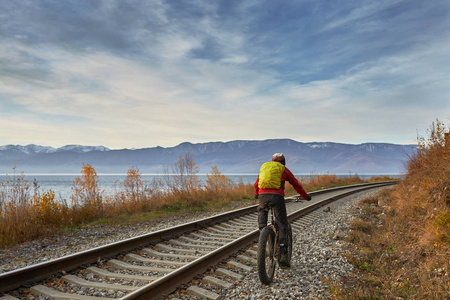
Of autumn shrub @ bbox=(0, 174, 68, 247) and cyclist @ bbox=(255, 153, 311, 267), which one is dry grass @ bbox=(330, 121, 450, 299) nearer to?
cyclist @ bbox=(255, 153, 311, 267)

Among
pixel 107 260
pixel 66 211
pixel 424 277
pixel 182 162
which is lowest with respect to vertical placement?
pixel 424 277

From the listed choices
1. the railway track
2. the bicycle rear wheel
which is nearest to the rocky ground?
the bicycle rear wheel

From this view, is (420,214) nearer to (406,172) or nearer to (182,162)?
(406,172)

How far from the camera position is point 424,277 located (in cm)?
505

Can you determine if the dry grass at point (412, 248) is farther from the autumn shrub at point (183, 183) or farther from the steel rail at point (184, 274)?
the autumn shrub at point (183, 183)

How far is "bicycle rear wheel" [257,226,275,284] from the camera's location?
4.82m

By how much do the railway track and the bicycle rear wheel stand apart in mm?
577

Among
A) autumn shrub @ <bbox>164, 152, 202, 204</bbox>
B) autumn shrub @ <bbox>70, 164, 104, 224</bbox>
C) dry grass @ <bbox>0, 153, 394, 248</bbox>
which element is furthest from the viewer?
autumn shrub @ <bbox>164, 152, 202, 204</bbox>

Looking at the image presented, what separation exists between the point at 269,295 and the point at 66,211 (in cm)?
760

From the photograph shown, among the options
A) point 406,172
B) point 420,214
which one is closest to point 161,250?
point 420,214

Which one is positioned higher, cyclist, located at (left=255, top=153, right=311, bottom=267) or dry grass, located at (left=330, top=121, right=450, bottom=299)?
cyclist, located at (left=255, top=153, right=311, bottom=267)

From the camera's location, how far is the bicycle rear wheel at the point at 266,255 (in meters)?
4.82

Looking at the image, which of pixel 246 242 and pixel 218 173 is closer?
pixel 246 242

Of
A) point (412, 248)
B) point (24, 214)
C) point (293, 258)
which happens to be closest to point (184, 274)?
point (293, 258)
